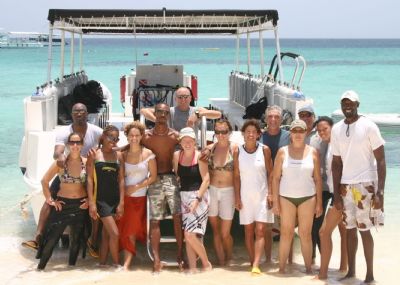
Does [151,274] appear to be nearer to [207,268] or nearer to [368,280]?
[207,268]

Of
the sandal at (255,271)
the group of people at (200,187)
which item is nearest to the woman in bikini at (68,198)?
the group of people at (200,187)

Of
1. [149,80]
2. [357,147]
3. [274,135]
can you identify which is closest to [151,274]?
[274,135]

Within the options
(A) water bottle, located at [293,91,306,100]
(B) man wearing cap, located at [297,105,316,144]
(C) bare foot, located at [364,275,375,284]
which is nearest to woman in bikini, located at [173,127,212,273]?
(B) man wearing cap, located at [297,105,316,144]

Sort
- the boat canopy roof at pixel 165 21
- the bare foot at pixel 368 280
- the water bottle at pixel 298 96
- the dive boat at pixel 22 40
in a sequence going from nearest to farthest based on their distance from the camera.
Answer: the bare foot at pixel 368 280 < the water bottle at pixel 298 96 < the boat canopy roof at pixel 165 21 < the dive boat at pixel 22 40

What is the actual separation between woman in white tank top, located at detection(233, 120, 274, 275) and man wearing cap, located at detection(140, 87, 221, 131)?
0.64m

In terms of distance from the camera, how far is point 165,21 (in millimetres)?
10219

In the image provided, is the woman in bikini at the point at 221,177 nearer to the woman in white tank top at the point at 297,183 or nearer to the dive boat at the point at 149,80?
the woman in white tank top at the point at 297,183

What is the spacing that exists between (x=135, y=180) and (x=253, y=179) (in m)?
1.04

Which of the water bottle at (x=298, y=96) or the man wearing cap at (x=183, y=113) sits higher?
the water bottle at (x=298, y=96)

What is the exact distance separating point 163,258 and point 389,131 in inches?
467

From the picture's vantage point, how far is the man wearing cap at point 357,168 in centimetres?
529

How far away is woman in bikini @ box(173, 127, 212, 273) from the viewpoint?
19.1ft

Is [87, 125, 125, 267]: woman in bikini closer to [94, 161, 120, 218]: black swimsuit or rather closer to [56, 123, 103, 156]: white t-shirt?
[94, 161, 120, 218]: black swimsuit

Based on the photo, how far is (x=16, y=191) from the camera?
10609 mm
